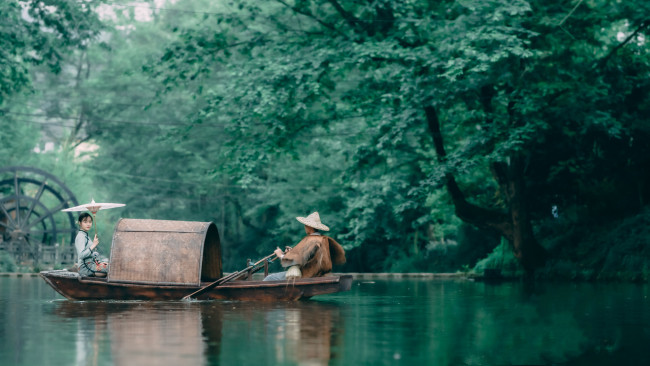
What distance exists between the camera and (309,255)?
66.3 ft

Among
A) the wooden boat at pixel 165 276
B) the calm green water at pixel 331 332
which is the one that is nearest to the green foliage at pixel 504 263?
the calm green water at pixel 331 332

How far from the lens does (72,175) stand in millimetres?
66375

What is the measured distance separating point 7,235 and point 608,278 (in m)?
36.6

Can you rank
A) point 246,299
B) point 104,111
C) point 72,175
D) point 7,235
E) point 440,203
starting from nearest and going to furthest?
point 246,299 < point 440,203 < point 7,235 < point 72,175 < point 104,111

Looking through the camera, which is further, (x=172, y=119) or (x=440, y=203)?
(x=172, y=119)

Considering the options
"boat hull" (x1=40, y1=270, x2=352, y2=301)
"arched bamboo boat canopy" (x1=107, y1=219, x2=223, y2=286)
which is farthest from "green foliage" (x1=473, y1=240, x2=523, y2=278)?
"arched bamboo boat canopy" (x1=107, y1=219, x2=223, y2=286)

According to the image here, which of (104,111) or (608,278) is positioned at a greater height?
(104,111)

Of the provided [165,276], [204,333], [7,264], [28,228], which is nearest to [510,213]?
[165,276]

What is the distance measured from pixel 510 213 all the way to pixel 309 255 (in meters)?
15.0

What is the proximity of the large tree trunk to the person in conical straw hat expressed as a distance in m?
13.0

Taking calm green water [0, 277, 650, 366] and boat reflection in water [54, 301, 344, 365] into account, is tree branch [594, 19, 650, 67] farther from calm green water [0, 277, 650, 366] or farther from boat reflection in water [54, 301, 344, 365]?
boat reflection in water [54, 301, 344, 365]

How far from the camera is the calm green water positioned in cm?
1029

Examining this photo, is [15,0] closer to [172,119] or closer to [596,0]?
[596,0]

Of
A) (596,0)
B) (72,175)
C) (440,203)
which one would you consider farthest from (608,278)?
(72,175)
